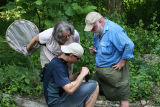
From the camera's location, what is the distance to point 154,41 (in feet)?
23.9

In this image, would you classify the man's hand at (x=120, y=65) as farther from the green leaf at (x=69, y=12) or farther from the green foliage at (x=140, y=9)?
the green foliage at (x=140, y=9)

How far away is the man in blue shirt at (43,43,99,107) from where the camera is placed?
3.48 m

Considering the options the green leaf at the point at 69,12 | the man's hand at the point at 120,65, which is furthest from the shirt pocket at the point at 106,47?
the green leaf at the point at 69,12

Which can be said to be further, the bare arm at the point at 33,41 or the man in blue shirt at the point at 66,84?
the bare arm at the point at 33,41

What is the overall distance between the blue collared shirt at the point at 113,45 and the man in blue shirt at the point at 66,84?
441 mm

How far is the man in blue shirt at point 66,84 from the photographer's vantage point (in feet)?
11.4

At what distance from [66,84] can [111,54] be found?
3.09ft

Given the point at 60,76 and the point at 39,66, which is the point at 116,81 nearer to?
the point at 60,76

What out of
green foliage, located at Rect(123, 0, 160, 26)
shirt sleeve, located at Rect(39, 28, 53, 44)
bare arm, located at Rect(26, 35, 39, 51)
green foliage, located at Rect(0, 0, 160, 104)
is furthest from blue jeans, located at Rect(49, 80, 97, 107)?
green foliage, located at Rect(123, 0, 160, 26)

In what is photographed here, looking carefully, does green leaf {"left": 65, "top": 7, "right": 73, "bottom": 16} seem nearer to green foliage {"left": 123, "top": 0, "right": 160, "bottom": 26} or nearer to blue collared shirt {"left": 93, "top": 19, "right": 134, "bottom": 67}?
blue collared shirt {"left": 93, "top": 19, "right": 134, "bottom": 67}

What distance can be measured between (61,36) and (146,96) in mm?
2173

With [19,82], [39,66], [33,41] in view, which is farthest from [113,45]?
[39,66]

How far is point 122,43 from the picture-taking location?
3836 mm

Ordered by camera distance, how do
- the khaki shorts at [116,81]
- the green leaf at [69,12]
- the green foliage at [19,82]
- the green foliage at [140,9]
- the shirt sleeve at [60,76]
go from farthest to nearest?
the green foliage at [140,9], the green leaf at [69,12], the green foliage at [19,82], the khaki shorts at [116,81], the shirt sleeve at [60,76]
